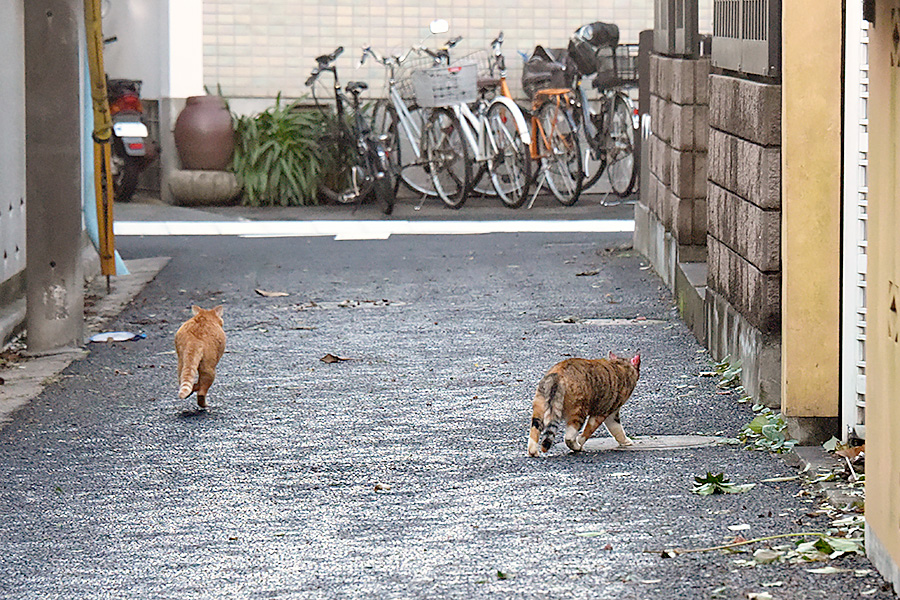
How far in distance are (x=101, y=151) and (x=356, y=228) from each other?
15.5 feet

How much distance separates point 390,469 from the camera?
18.8 feet

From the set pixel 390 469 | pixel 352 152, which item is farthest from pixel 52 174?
pixel 352 152

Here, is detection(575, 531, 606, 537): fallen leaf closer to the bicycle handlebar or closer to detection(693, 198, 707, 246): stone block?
detection(693, 198, 707, 246): stone block

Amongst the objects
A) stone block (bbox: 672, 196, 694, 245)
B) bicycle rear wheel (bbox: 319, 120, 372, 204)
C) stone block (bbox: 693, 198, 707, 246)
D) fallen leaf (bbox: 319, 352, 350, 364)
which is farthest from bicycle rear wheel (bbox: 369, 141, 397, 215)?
fallen leaf (bbox: 319, 352, 350, 364)

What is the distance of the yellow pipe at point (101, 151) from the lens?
10055 millimetres

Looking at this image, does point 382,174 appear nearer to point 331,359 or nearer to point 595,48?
point 595,48

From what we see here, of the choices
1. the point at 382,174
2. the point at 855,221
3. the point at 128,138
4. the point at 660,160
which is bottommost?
the point at 855,221

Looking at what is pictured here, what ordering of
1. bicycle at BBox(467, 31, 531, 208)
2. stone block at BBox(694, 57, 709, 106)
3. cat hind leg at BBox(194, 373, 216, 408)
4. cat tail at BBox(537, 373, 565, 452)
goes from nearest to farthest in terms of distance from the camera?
cat tail at BBox(537, 373, 565, 452), cat hind leg at BBox(194, 373, 216, 408), stone block at BBox(694, 57, 709, 106), bicycle at BBox(467, 31, 531, 208)

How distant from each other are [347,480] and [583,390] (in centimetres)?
96

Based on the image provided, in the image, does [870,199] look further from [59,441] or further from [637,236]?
[637,236]

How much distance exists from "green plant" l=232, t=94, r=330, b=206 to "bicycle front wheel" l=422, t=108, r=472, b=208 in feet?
4.44

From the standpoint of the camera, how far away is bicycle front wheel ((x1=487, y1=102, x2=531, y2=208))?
15.6m

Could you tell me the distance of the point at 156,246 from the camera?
44.3 feet

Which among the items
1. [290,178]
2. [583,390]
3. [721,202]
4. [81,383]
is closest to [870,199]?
[583,390]
